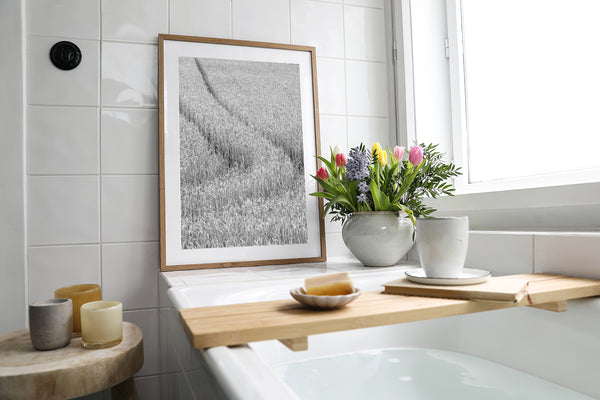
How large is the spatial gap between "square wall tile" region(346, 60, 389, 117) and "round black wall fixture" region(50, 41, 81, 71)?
93 centimetres

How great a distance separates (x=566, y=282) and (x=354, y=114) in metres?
0.99

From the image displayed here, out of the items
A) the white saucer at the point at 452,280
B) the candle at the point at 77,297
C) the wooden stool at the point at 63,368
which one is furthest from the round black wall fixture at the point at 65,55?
the white saucer at the point at 452,280

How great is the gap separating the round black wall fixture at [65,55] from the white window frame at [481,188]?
110cm

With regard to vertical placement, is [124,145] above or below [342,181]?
above

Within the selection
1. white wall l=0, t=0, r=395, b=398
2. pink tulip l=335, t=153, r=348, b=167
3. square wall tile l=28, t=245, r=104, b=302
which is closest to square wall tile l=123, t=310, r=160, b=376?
white wall l=0, t=0, r=395, b=398

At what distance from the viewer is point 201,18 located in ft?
4.72

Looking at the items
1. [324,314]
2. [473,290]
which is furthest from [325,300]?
[473,290]

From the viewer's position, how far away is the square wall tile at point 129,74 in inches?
52.4

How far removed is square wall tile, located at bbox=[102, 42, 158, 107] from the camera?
52.4 inches

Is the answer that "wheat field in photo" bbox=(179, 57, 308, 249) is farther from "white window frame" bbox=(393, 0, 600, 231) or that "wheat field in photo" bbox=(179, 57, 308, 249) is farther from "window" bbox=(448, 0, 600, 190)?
"window" bbox=(448, 0, 600, 190)

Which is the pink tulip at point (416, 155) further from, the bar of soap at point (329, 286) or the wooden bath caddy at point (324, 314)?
the bar of soap at point (329, 286)

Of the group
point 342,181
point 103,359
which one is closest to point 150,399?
point 103,359

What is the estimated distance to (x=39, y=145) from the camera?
4.15 ft

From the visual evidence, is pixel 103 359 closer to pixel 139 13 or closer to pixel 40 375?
pixel 40 375
